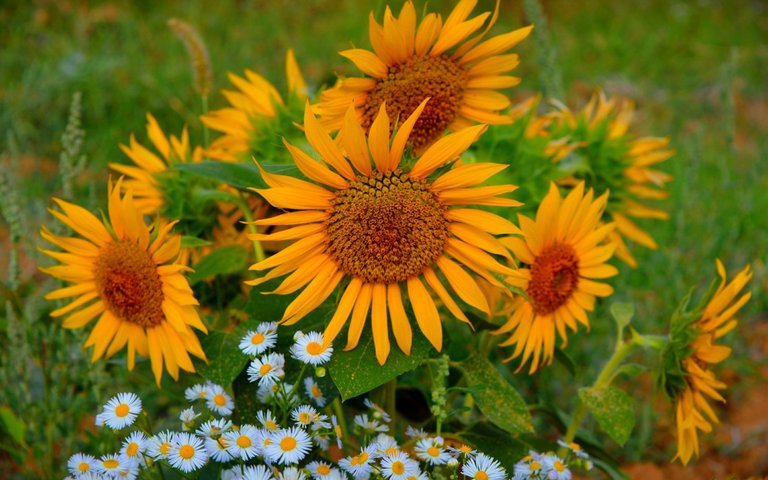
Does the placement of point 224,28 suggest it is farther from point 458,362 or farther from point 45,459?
point 458,362

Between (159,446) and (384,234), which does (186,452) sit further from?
(384,234)

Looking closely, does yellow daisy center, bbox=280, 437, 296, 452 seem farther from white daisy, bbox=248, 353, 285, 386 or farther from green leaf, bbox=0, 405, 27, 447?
green leaf, bbox=0, 405, 27, 447

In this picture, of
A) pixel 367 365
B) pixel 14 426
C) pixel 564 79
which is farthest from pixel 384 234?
pixel 564 79

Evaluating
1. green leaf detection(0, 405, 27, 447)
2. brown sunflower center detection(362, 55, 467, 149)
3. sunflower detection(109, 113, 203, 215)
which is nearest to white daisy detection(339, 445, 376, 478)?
brown sunflower center detection(362, 55, 467, 149)

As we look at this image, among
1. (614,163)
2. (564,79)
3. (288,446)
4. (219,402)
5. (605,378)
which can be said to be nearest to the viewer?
(288,446)

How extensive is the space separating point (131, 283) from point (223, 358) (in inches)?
6.8

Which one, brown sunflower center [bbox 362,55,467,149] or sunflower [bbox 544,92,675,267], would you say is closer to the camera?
brown sunflower center [bbox 362,55,467,149]

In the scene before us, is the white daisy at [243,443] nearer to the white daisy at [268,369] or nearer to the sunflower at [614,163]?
the white daisy at [268,369]

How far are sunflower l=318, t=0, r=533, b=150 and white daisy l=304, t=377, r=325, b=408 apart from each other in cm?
37

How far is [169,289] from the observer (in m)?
1.32

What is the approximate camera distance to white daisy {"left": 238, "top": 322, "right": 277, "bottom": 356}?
4.02ft

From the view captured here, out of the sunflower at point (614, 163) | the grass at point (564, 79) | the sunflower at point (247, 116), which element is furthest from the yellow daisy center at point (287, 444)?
the grass at point (564, 79)

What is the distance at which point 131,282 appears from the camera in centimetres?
133

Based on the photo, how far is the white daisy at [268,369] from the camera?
3.98 feet
